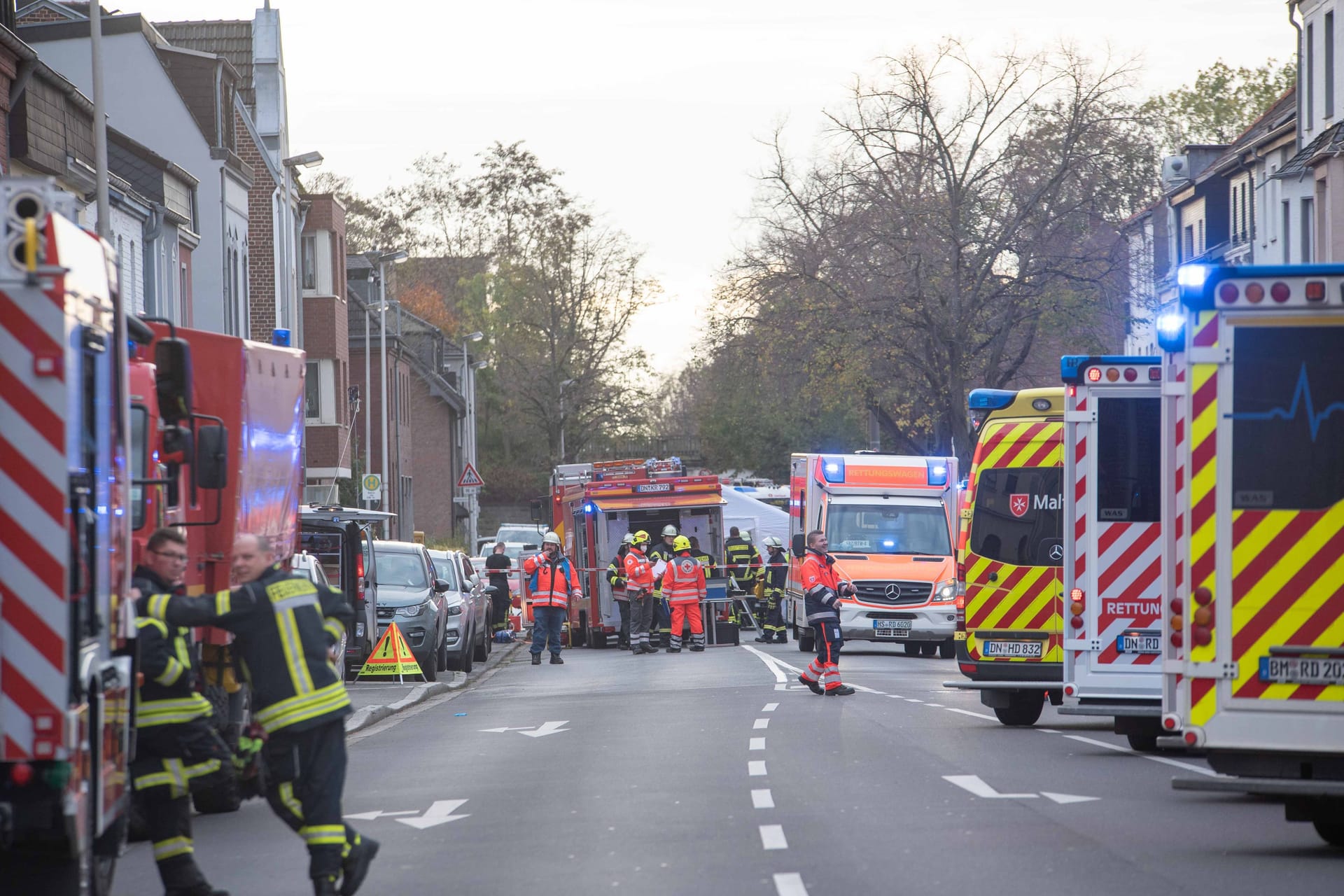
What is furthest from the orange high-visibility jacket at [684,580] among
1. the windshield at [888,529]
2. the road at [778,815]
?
the road at [778,815]

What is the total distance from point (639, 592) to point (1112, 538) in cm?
1915

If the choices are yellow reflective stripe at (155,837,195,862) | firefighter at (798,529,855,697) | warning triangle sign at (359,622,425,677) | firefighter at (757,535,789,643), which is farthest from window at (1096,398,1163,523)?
firefighter at (757,535,789,643)

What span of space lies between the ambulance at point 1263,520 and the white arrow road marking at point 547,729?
8.65 metres

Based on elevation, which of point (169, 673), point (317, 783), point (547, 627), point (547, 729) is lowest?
point (547, 627)

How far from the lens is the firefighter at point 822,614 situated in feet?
69.9

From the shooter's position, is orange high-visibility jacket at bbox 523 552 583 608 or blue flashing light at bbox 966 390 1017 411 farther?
orange high-visibility jacket at bbox 523 552 583 608

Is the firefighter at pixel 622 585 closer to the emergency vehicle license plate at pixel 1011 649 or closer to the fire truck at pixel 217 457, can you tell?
the emergency vehicle license plate at pixel 1011 649

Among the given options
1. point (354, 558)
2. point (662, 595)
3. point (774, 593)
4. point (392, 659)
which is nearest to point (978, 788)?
point (354, 558)

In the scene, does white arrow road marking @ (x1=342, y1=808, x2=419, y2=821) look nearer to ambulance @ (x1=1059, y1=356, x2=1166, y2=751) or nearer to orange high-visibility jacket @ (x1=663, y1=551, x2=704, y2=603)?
ambulance @ (x1=1059, y1=356, x2=1166, y2=751)

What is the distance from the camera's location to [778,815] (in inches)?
464

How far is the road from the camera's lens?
9547 mm

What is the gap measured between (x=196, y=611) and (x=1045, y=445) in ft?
35.2

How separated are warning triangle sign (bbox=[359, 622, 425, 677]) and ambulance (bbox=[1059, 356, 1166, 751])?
39.5 ft

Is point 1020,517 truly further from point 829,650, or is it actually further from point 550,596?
point 550,596
